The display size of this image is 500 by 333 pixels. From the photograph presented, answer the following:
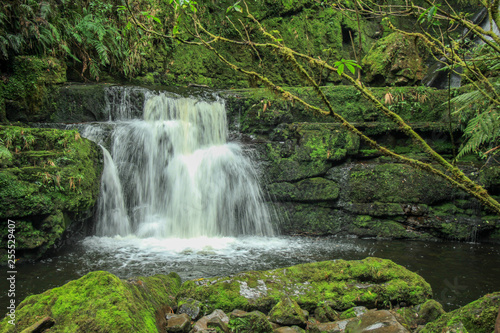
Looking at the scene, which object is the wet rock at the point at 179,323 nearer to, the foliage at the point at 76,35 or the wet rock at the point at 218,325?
the wet rock at the point at 218,325

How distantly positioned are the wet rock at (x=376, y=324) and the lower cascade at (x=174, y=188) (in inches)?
193

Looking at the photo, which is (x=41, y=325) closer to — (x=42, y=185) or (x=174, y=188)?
(x=42, y=185)

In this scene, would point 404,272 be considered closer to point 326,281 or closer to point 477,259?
point 326,281

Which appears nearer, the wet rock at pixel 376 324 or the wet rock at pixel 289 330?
the wet rock at pixel 376 324

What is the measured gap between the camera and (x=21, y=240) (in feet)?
17.1

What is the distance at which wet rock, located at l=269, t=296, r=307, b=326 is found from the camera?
303 centimetres

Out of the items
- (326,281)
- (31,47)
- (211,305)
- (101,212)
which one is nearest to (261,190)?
(101,212)

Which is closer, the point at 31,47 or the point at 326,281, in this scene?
the point at 326,281

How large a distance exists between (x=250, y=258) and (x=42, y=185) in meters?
3.70

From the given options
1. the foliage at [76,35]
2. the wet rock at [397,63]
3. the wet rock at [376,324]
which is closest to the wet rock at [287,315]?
the wet rock at [376,324]

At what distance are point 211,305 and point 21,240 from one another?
371 centimetres

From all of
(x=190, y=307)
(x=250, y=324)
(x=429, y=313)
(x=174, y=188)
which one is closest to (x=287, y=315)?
(x=250, y=324)

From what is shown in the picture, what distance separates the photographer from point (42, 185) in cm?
552

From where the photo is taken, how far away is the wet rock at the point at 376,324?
2654 millimetres
